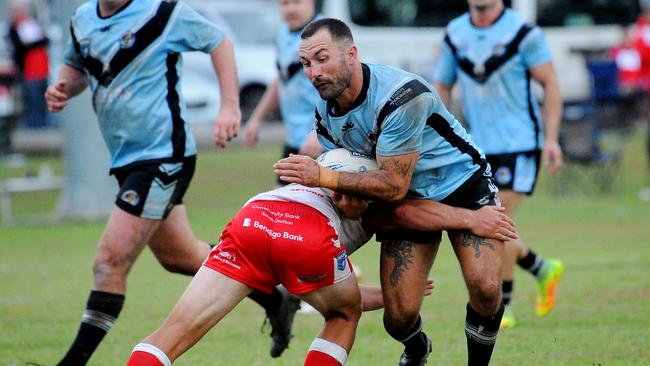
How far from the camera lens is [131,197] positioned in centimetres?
693

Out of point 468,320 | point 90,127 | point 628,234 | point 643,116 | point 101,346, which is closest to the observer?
point 468,320

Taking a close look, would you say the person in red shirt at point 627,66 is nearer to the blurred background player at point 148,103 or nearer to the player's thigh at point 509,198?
the player's thigh at point 509,198

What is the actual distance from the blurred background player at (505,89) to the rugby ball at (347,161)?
2.68 metres

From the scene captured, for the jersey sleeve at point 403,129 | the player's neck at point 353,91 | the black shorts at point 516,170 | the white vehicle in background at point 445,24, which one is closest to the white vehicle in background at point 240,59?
the white vehicle in background at point 445,24

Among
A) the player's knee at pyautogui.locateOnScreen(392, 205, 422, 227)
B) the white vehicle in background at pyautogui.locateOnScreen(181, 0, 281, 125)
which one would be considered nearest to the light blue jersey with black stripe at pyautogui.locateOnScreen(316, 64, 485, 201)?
the player's knee at pyautogui.locateOnScreen(392, 205, 422, 227)

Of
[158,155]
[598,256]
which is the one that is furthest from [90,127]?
[158,155]

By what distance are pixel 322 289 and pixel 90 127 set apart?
1000cm

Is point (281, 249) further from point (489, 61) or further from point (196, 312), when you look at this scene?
point (489, 61)

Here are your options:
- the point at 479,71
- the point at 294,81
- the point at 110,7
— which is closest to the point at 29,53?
the point at 294,81

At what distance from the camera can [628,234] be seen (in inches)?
539

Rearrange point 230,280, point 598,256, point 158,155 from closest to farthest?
1. point 230,280
2. point 158,155
3. point 598,256

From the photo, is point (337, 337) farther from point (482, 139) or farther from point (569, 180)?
point (569, 180)

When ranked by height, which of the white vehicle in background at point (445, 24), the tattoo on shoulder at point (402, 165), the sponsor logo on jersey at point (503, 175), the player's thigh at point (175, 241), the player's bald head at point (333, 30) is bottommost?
the white vehicle in background at point (445, 24)

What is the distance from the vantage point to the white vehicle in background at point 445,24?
23.4 m
